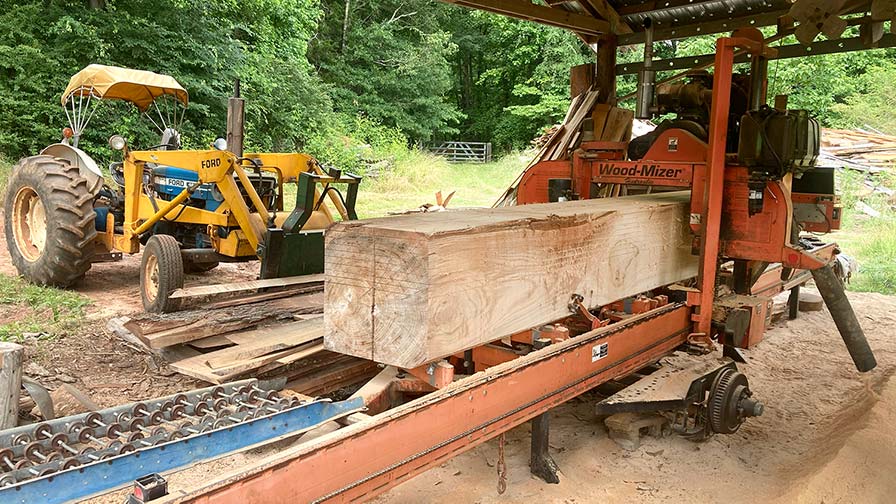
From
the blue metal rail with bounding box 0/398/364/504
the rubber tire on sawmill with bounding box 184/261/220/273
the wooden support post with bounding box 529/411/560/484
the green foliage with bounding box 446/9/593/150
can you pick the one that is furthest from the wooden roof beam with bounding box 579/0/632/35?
the green foliage with bounding box 446/9/593/150

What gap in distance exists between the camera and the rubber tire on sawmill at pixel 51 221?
6.86 meters

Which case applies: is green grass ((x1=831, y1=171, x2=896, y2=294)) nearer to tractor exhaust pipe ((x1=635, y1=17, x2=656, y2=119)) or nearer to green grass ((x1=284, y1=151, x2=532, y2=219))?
tractor exhaust pipe ((x1=635, y1=17, x2=656, y2=119))

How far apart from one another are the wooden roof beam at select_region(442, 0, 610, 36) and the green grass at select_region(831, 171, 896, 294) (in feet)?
15.8

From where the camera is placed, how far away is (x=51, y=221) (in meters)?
6.86

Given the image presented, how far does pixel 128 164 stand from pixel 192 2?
10066 mm

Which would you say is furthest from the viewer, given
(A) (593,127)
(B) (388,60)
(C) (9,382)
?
(B) (388,60)

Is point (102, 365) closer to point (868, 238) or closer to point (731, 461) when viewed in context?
point (731, 461)

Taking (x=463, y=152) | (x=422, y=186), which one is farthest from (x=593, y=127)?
(x=463, y=152)

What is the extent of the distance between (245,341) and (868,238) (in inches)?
448

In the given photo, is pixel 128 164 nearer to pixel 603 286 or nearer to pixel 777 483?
pixel 603 286

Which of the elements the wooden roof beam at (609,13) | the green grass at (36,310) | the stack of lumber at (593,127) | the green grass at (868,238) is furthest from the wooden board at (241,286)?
the green grass at (868,238)

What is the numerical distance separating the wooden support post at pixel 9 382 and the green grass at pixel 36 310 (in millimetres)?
2076

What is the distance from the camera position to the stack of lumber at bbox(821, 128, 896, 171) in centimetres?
1622

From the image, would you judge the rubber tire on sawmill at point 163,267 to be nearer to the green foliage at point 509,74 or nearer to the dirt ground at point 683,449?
the dirt ground at point 683,449
